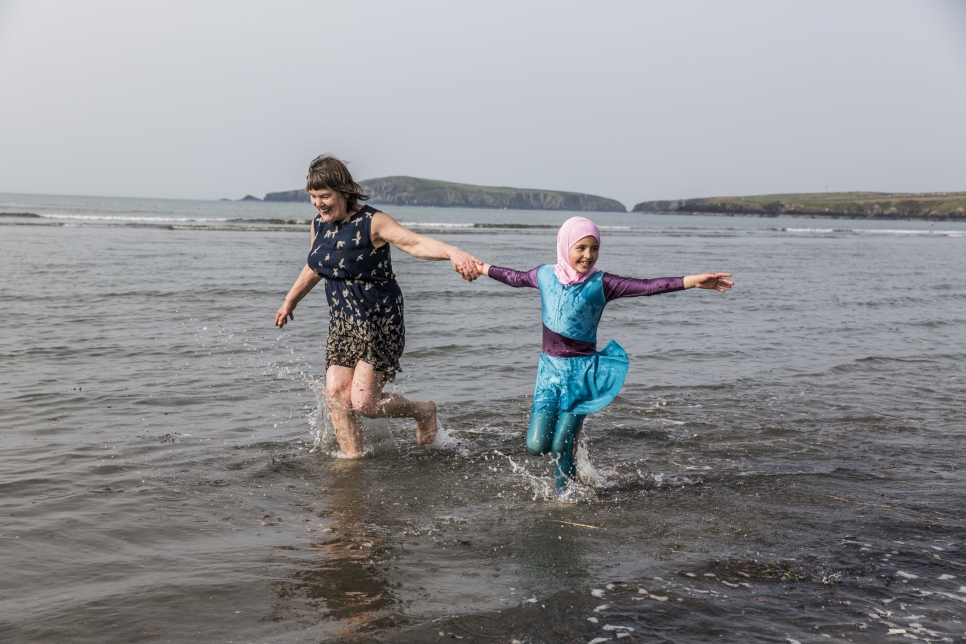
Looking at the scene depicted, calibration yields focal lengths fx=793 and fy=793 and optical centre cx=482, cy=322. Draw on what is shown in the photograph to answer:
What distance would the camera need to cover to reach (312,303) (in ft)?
52.5

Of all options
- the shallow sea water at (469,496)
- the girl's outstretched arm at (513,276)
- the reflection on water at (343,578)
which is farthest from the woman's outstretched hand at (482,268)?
the reflection on water at (343,578)

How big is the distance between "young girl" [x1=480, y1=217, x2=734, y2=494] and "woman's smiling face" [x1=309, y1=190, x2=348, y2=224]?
116cm

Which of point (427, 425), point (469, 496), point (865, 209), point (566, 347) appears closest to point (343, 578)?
point (469, 496)

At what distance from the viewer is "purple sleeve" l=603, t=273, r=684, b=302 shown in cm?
490

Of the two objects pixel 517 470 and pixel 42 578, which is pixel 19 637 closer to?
pixel 42 578

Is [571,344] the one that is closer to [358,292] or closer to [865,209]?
[358,292]

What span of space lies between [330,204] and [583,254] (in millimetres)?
1861

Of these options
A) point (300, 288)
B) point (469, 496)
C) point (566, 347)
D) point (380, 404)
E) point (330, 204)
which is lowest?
point (469, 496)

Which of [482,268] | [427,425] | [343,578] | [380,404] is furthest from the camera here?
[427,425]

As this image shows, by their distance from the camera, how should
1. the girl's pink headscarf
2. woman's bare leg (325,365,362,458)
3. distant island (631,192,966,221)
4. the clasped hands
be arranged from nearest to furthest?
Answer: the girl's pink headscarf
the clasped hands
woman's bare leg (325,365,362,458)
distant island (631,192,966,221)

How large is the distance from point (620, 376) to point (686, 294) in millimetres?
14378

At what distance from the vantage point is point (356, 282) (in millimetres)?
5816

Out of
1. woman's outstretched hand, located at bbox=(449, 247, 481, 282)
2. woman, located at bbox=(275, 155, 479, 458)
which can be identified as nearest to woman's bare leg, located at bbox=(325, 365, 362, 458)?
woman, located at bbox=(275, 155, 479, 458)

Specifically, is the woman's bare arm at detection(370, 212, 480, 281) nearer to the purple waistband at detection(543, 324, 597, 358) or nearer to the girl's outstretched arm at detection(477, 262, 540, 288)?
the girl's outstretched arm at detection(477, 262, 540, 288)
